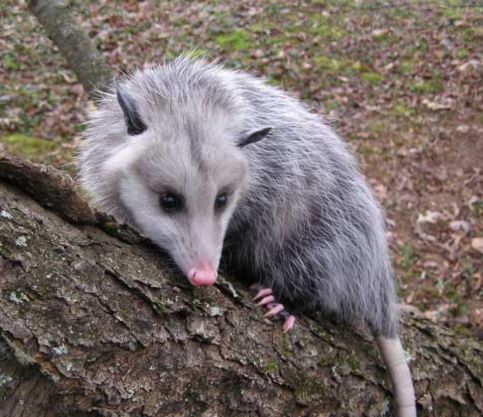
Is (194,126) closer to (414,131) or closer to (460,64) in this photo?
(414,131)

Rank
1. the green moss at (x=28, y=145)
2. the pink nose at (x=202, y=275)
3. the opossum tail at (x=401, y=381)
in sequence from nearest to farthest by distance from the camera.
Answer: the pink nose at (x=202, y=275)
the opossum tail at (x=401, y=381)
the green moss at (x=28, y=145)

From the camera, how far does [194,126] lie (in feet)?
5.39

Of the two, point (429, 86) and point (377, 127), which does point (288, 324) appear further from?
point (429, 86)

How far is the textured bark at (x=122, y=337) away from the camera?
1.13 metres

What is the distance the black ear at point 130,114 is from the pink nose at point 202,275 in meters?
0.45

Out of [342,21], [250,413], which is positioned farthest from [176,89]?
[342,21]

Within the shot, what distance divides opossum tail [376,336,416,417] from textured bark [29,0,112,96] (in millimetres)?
1703

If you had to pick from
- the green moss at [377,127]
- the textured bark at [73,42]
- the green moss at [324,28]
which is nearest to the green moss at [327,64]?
the green moss at [324,28]

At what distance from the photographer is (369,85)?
5.59 m

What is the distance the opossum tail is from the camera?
1.75 m

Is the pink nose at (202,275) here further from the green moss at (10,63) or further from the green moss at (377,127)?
the green moss at (10,63)

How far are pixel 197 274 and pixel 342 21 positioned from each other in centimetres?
577

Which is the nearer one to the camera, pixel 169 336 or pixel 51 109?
pixel 169 336

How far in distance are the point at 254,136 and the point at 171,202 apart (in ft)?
1.00
